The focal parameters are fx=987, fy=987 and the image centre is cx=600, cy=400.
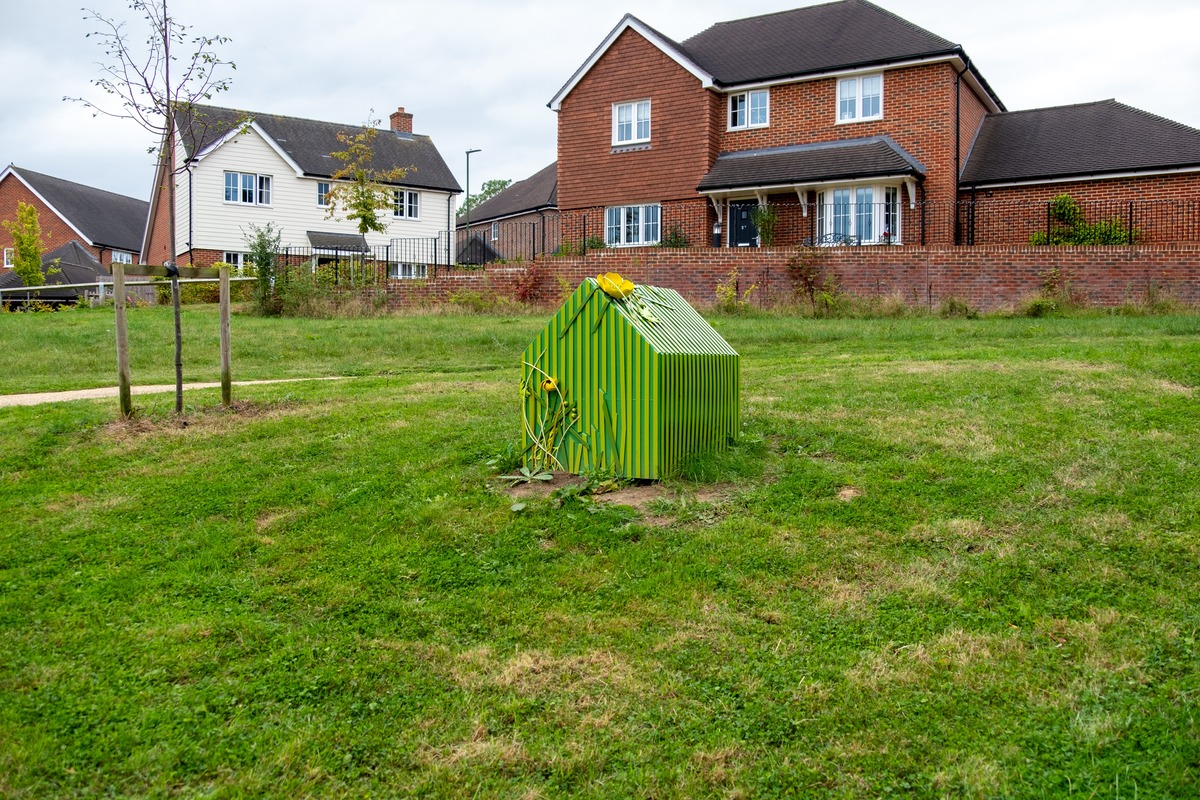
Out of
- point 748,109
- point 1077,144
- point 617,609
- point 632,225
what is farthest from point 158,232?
point 617,609

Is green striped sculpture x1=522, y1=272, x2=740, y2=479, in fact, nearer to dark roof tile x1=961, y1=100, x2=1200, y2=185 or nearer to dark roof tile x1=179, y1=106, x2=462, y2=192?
dark roof tile x1=961, y1=100, x2=1200, y2=185

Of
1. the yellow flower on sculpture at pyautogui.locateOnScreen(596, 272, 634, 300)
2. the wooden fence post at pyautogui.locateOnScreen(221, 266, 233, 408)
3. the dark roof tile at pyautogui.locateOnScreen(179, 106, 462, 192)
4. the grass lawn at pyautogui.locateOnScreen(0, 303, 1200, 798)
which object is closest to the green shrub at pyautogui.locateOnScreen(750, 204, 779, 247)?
the grass lawn at pyautogui.locateOnScreen(0, 303, 1200, 798)

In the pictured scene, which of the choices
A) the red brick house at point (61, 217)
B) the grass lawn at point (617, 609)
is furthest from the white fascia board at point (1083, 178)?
the red brick house at point (61, 217)

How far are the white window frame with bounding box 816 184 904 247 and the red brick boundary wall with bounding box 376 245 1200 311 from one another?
3.17 metres

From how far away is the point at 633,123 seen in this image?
96.4ft

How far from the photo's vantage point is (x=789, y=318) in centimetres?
1977

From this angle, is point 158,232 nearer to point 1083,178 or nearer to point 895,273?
point 895,273

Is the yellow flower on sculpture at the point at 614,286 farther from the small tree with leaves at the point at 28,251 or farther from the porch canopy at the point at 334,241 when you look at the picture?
the small tree with leaves at the point at 28,251

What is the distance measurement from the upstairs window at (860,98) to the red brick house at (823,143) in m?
0.04

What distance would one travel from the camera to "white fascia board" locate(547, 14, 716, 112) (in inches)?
1100

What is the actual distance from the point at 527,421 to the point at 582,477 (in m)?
0.63

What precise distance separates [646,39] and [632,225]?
538 cm

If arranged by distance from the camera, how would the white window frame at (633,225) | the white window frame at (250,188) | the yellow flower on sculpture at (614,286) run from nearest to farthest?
the yellow flower on sculpture at (614,286)
the white window frame at (633,225)
the white window frame at (250,188)

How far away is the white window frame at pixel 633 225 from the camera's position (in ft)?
94.8
